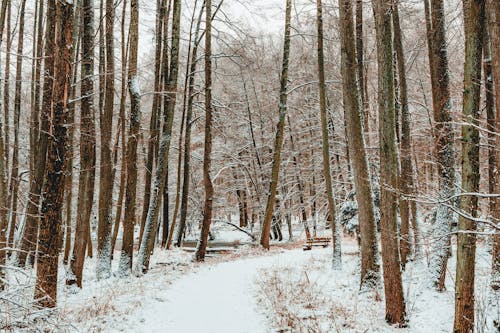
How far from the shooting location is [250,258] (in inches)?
601

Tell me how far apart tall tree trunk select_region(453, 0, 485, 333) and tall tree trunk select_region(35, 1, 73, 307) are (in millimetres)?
5625

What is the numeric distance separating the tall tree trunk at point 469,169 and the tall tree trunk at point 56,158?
5625mm

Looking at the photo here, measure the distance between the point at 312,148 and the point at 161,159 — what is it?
42.4 ft

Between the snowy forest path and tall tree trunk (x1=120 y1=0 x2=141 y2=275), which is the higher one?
tall tree trunk (x1=120 y1=0 x2=141 y2=275)

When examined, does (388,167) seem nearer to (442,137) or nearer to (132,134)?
(442,137)

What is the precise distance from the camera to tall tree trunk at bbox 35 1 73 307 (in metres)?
5.49

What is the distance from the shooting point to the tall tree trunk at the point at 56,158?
5.49 m

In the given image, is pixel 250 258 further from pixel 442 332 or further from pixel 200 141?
pixel 200 141

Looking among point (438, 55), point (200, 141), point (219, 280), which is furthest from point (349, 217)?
point (200, 141)

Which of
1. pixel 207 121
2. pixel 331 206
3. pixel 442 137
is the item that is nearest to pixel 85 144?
pixel 207 121

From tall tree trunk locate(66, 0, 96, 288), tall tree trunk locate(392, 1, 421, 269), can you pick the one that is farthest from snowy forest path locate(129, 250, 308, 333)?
tall tree trunk locate(392, 1, 421, 269)

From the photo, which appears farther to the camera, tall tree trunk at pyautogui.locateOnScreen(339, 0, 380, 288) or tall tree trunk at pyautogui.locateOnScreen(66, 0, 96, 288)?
tall tree trunk at pyautogui.locateOnScreen(66, 0, 96, 288)

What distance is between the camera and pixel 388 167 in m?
5.73

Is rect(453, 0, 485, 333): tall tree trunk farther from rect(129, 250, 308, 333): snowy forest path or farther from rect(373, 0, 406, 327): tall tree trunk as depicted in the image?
rect(129, 250, 308, 333): snowy forest path
